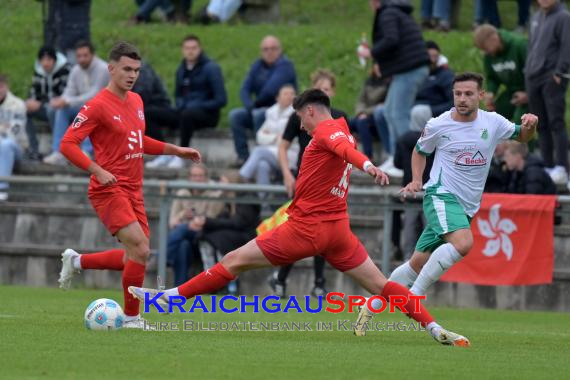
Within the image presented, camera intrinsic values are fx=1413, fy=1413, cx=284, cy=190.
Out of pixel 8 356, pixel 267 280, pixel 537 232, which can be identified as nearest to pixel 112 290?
pixel 267 280

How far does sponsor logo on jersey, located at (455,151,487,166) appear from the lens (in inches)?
472

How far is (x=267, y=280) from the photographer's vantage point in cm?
1773

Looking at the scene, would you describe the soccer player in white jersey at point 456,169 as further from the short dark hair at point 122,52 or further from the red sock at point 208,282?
the short dark hair at point 122,52

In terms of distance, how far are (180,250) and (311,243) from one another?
6.92 metres

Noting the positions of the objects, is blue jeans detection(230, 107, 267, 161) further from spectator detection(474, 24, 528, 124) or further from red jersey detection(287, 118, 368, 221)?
red jersey detection(287, 118, 368, 221)

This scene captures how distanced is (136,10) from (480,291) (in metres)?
13.0

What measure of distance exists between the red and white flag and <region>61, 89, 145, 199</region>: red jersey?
573cm

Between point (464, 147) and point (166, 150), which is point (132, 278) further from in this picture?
point (464, 147)

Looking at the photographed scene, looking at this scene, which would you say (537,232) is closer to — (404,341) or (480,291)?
(480,291)

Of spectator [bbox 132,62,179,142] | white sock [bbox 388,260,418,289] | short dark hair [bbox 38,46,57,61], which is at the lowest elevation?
white sock [bbox 388,260,418,289]

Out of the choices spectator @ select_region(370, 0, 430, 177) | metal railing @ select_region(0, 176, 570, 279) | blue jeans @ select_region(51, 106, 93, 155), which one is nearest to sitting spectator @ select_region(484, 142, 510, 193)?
metal railing @ select_region(0, 176, 570, 279)

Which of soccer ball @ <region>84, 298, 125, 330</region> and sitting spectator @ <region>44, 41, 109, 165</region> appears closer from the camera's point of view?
soccer ball @ <region>84, 298, 125, 330</region>

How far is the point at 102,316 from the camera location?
1128 cm

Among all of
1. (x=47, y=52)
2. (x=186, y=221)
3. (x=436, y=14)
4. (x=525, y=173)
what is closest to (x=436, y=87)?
(x=525, y=173)
